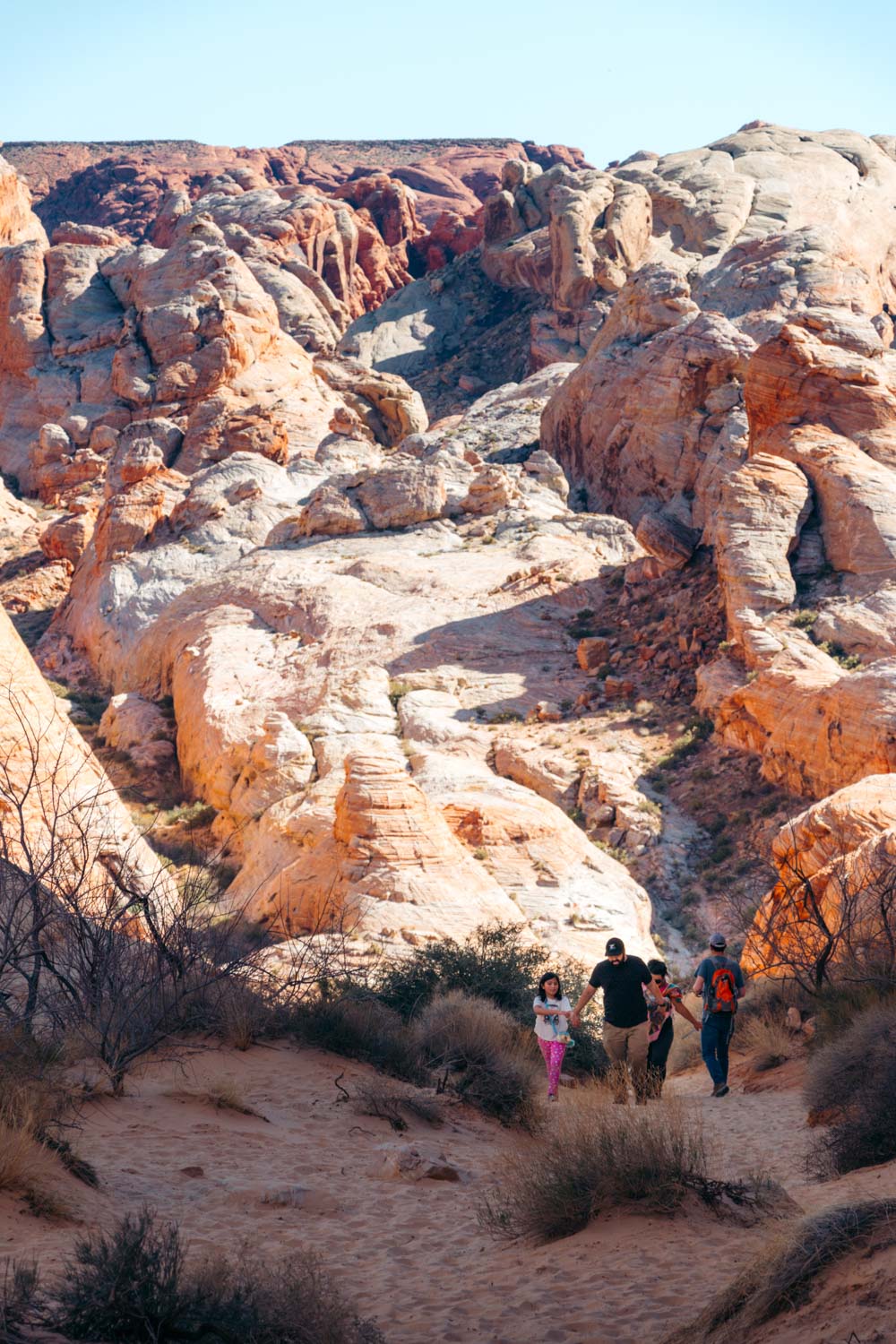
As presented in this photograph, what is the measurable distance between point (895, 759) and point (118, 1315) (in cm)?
1813

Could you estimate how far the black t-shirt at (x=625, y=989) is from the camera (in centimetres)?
986

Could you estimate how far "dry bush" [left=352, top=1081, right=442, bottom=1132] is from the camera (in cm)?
936

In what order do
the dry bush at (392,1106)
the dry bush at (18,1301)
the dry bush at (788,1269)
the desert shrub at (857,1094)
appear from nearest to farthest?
1. the dry bush at (18,1301)
2. the dry bush at (788,1269)
3. the desert shrub at (857,1094)
4. the dry bush at (392,1106)

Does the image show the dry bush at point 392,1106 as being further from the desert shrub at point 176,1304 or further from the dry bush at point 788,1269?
the dry bush at point 788,1269

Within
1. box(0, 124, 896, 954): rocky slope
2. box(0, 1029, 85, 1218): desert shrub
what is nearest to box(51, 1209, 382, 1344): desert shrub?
box(0, 1029, 85, 1218): desert shrub

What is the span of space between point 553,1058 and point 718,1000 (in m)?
1.62

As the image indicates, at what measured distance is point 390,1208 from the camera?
24.0 ft

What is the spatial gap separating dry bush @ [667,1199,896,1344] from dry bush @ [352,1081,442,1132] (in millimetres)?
4885

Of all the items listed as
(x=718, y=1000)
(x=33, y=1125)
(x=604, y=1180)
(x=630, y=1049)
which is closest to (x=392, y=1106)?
(x=630, y=1049)

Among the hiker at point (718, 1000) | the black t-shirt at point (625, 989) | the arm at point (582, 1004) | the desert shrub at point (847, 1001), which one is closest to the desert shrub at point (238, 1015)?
the arm at point (582, 1004)

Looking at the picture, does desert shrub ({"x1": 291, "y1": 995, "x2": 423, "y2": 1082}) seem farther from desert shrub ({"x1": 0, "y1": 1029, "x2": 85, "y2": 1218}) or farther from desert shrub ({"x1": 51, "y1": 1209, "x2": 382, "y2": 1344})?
desert shrub ({"x1": 51, "y1": 1209, "x2": 382, "y2": 1344})

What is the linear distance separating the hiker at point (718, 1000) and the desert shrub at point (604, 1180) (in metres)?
4.04

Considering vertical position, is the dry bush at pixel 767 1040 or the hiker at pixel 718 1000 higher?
the hiker at pixel 718 1000

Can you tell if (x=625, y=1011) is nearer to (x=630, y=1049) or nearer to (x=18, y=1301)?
(x=630, y=1049)
